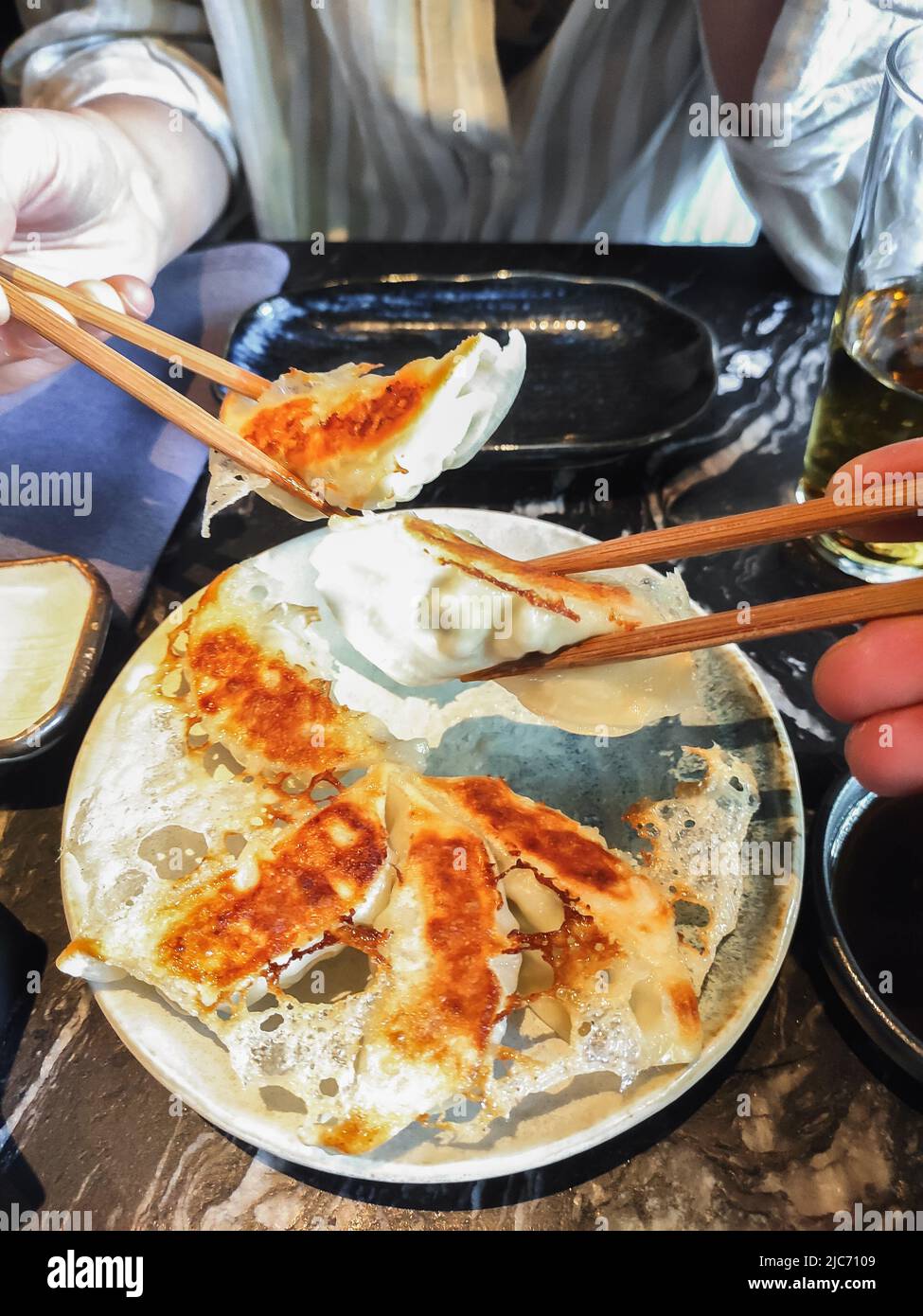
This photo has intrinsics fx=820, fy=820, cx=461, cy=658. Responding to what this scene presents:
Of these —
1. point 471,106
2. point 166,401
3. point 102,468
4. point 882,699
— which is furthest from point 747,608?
point 471,106

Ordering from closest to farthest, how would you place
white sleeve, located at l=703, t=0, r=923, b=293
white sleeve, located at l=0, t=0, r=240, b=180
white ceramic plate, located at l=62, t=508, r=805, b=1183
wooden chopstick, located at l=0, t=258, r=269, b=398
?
1. white ceramic plate, located at l=62, t=508, r=805, b=1183
2. wooden chopstick, located at l=0, t=258, r=269, b=398
3. white sleeve, located at l=703, t=0, r=923, b=293
4. white sleeve, located at l=0, t=0, r=240, b=180

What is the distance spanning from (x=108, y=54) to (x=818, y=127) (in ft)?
5.96

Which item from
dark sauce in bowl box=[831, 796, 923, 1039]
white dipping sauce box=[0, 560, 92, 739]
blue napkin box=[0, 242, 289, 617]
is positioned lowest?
dark sauce in bowl box=[831, 796, 923, 1039]

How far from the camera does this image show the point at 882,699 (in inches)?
44.4

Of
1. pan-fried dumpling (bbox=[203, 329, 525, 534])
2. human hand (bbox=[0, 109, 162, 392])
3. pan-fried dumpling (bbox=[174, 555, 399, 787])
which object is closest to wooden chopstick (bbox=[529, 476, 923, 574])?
pan-fried dumpling (bbox=[203, 329, 525, 534])

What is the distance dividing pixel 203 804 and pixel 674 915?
72 cm

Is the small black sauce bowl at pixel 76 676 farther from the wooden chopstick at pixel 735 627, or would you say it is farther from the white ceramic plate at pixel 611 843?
the wooden chopstick at pixel 735 627

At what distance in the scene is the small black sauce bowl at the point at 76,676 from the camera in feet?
4.44

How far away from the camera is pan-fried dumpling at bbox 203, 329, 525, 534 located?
1.21 metres

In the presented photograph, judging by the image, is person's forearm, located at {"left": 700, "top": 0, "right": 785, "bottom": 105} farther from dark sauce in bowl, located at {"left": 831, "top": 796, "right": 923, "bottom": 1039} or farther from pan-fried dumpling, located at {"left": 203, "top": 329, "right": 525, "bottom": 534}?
dark sauce in bowl, located at {"left": 831, "top": 796, "right": 923, "bottom": 1039}

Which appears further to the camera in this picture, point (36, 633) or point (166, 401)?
point (36, 633)

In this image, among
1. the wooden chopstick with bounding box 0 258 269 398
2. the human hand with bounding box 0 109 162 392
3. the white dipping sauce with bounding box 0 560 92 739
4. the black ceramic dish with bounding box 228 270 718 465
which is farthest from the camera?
→ the black ceramic dish with bounding box 228 270 718 465

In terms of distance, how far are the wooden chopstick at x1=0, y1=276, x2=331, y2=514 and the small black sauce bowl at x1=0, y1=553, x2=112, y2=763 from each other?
40 cm

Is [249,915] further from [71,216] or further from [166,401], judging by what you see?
[71,216]
